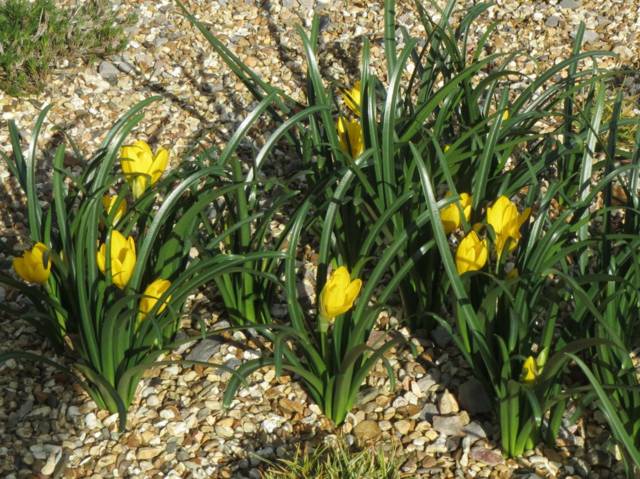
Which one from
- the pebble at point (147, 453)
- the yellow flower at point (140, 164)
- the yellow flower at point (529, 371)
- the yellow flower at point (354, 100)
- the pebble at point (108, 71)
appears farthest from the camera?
the pebble at point (108, 71)

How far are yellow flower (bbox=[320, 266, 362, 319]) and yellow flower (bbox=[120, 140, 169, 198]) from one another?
691 millimetres

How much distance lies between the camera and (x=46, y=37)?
13.3ft

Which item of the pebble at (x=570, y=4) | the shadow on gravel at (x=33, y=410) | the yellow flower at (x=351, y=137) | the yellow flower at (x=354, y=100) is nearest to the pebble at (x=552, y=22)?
the pebble at (x=570, y=4)

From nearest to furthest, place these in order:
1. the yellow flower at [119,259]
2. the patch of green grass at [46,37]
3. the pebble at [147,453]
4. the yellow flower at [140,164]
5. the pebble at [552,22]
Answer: the yellow flower at [119,259], the pebble at [147,453], the yellow flower at [140,164], the patch of green grass at [46,37], the pebble at [552,22]

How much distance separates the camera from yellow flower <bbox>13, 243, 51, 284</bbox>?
2537 millimetres

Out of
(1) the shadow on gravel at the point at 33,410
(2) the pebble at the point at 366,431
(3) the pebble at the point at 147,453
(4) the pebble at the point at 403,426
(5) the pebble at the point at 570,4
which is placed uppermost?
→ (1) the shadow on gravel at the point at 33,410

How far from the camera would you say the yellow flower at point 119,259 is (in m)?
2.53

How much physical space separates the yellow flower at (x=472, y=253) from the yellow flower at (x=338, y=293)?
0.28 metres

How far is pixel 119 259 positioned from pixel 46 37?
185 centimetres

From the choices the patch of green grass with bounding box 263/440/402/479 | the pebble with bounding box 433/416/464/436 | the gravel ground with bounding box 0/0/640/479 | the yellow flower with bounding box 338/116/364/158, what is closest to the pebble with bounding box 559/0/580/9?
the yellow flower with bounding box 338/116/364/158

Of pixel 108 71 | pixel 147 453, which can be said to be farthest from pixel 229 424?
pixel 108 71

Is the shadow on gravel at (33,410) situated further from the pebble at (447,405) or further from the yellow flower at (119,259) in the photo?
the pebble at (447,405)

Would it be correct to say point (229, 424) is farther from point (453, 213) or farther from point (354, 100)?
point (354, 100)

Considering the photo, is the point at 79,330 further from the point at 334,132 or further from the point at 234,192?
the point at 334,132
